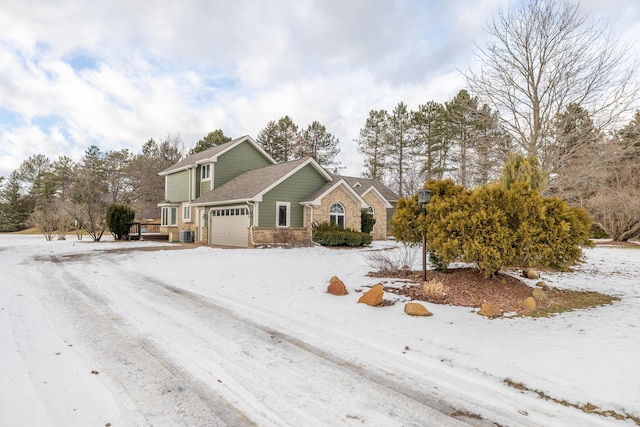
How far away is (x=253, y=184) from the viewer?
20.1 meters

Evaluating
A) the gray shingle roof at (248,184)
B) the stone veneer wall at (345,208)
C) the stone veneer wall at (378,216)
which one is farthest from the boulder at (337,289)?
the stone veneer wall at (378,216)

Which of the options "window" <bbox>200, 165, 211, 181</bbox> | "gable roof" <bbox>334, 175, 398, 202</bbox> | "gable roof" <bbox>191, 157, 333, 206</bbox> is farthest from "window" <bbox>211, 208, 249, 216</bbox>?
"gable roof" <bbox>334, 175, 398, 202</bbox>

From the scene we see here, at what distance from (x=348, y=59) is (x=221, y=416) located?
1620cm

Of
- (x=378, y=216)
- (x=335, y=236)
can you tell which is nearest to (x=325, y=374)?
(x=335, y=236)

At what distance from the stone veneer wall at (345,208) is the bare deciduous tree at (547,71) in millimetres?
9179

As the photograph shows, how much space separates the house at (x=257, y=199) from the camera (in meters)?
18.9

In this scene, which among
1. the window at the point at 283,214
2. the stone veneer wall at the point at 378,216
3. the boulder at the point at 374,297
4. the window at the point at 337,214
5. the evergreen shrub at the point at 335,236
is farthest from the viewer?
the stone veneer wall at the point at 378,216

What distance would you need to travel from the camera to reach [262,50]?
15688mm

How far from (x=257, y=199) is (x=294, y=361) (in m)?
14.5

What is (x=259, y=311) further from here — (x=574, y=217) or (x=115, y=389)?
(x=574, y=217)

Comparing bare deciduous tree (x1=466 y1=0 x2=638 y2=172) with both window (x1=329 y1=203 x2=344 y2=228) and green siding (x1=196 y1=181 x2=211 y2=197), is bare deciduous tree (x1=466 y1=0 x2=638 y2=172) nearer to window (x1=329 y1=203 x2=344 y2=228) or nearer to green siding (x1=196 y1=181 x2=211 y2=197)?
window (x1=329 y1=203 x2=344 y2=228)

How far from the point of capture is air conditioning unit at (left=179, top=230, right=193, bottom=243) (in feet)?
75.4

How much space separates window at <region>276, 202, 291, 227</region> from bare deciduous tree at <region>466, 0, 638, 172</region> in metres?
10.9

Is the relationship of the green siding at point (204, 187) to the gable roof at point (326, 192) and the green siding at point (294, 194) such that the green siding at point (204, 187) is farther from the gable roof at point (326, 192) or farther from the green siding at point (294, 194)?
the gable roof at point (326, 192)
